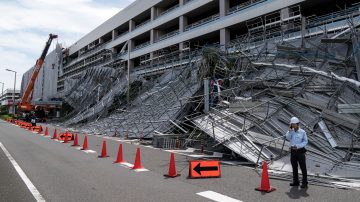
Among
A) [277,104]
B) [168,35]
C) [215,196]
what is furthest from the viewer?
[168,35]

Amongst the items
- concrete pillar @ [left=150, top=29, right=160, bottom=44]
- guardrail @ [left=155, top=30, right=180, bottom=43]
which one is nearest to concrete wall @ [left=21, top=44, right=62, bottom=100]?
concrete pillar @ [left=150, top=29, right=160, bottom=44]

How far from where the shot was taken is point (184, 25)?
3981cm

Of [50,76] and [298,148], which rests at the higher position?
[50,76]

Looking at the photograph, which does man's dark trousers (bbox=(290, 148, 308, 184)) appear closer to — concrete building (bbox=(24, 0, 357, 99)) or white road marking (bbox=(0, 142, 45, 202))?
white road marking (bbox=(0, 142, 45, 202))

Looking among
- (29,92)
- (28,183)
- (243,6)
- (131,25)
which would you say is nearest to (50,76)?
(29,92)

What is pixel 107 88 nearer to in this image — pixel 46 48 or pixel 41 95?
pixel 46 48

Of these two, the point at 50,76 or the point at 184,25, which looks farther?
the point at 50,76

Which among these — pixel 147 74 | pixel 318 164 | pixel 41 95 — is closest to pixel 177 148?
pixel 318 164

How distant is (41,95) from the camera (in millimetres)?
99250

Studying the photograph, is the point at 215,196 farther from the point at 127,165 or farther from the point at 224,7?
the point at 224,7

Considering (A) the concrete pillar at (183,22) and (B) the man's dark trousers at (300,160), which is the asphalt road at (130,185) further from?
(A) the concrete pillar at (183,22)

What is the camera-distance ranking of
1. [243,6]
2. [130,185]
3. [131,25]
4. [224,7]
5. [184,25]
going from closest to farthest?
[130,185] → [243,6] → [224,7] → [184,25] → [131,25]

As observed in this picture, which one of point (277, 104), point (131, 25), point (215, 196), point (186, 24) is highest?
point (131, 25)

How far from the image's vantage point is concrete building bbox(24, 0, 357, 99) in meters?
26.7
